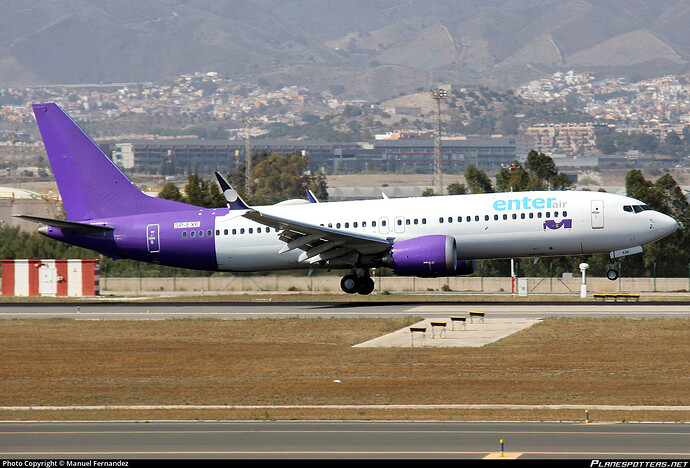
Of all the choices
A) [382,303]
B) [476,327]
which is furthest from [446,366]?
[382,303]

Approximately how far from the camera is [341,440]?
1839cm

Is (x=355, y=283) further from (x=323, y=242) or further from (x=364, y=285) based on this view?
(x=323, y=242)

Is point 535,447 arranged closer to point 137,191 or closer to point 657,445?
point 657,445

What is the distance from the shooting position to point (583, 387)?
24.6 metres

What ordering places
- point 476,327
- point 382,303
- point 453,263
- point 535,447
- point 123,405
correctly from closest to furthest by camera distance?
point 535,447, point 123,405, point 476,327, point 453,263, point 382,303

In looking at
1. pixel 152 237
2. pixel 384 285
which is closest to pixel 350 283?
pixel 152 237

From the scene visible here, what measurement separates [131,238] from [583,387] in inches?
1001

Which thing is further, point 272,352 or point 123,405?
point 272,352

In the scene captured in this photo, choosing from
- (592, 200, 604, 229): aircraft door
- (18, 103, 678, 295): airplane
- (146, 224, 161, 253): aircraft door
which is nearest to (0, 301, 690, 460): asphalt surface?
(18, 103, 678, 295): airplane

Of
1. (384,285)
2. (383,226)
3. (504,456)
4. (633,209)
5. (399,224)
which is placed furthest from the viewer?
(384,285)

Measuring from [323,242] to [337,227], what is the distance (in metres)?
1.39

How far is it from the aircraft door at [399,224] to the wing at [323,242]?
673 millimetres

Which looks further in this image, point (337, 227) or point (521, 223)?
point (337, 227)

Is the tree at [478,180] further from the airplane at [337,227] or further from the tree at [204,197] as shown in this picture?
the airplane at [337,227]
